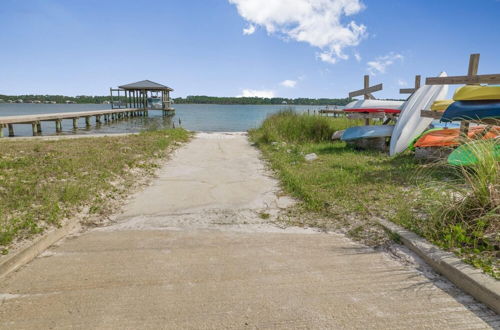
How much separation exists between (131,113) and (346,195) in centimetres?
4792

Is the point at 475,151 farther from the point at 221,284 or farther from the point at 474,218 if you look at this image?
the point at 221,284

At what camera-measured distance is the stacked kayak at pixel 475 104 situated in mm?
6344

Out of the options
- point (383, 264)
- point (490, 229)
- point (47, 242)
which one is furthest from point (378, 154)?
point (47, 242)

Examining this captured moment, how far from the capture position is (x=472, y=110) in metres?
6.52

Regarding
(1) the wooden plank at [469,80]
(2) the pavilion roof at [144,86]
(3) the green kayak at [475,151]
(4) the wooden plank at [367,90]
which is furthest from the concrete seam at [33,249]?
(2) the pavilion roof at [144,86]

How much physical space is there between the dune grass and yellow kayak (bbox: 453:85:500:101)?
5.47 feet

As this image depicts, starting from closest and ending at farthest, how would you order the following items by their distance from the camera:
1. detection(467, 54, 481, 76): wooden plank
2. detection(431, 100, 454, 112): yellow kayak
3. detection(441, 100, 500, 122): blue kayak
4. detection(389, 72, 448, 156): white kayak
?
detection(441, 100, 500, 122): blue kayak < detection(467, 54, 481, 76): wooden plank < detection(389, 72, 448, 156): white kayak < detection(431, 100, 454, 112): yellow kayak

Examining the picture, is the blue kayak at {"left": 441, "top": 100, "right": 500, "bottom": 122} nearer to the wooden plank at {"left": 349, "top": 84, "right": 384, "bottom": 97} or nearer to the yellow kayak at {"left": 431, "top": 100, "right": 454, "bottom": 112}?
the yellow kayak at {"left": 431, "top": 100, "right": 454, "bottom": 112}

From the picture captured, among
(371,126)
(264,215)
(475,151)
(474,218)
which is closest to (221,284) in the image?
(264,215)

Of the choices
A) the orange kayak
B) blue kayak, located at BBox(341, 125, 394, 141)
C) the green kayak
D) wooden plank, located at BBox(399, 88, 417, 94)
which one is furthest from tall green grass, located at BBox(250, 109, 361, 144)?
the green kayak

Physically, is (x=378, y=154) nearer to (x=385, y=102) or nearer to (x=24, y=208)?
(x=385, y=102)

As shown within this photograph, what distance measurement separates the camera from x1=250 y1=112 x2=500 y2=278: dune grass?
3.16 m

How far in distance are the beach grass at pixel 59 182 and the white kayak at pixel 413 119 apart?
661 centimetres

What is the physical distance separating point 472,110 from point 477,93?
16.8 inches
